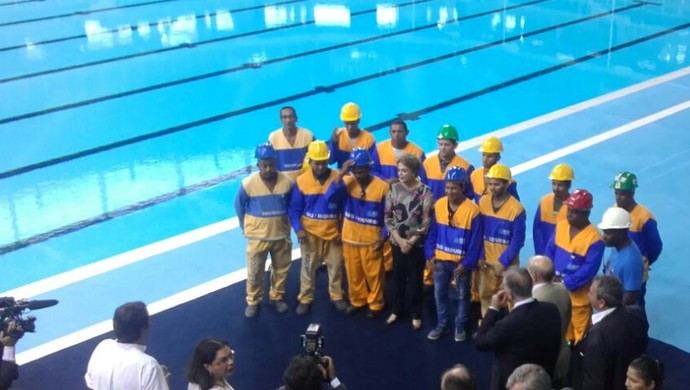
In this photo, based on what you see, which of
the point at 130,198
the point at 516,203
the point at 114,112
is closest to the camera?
the point at 516,203

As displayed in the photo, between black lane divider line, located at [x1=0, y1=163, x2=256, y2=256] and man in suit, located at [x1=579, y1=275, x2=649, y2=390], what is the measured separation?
567 centimetres

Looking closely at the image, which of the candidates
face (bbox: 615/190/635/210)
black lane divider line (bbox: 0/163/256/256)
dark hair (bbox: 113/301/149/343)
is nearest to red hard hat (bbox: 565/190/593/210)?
face (bbox: 615/190/635/210)

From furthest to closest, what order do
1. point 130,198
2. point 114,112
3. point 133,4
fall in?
1. point 133,4
2. point 114,112
3. point 130,198

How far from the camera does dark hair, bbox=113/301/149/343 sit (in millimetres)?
3545

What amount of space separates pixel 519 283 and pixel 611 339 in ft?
1.72

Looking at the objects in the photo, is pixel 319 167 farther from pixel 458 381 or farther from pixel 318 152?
pixel 458 381

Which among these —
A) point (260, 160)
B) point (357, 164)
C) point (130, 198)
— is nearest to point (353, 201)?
point (357, 164)

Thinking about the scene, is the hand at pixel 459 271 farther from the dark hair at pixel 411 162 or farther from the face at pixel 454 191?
the dark hair at pixel 411 162

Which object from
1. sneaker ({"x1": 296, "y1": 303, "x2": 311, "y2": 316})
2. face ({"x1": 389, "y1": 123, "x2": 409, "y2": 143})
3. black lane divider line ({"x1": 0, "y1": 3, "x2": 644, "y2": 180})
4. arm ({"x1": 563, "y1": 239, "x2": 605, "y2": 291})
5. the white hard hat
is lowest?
sneaker ({"x1": 296, "y1": 303, "x2": 311, "y2": 316})

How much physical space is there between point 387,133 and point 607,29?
798 cm

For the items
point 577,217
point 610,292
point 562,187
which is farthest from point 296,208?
point 610,292

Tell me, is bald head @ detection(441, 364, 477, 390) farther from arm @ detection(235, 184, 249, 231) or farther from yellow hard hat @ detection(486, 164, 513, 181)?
arm @ detection(235, 184, 249, 231)

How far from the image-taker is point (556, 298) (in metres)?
4.27

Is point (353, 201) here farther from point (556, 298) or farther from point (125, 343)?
point (125, 343)
